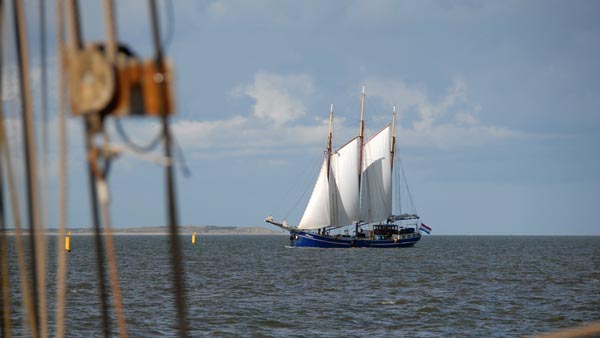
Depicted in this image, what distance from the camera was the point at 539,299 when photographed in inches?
1578

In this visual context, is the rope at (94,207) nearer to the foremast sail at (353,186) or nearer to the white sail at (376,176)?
the foremast sail at (353,186)

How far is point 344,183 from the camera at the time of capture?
99062mm

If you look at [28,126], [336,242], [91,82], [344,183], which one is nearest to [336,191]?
[344,183]

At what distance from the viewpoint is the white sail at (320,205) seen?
97250mm

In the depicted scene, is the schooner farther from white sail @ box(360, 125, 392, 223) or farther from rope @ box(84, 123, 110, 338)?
rope @ box(84, 123, 110, 338)

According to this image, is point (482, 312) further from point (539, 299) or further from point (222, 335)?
point (222, 335)

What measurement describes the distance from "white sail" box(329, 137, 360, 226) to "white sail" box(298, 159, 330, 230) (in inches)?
37.0

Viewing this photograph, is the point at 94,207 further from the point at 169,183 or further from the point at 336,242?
the point at 336,242

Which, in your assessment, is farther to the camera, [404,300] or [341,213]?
[341,213]

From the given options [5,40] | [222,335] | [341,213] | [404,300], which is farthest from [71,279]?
[341,213]

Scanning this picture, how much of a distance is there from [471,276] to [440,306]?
22.0 metres

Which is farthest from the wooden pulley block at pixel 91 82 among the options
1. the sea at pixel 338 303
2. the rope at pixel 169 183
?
the sea at pixel 338 303

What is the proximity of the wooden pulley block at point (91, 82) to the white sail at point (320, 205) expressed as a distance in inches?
3632

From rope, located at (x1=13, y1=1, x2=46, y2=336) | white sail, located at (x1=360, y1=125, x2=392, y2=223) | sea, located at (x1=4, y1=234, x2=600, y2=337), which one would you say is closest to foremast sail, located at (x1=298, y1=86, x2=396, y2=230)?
white sail, located at (x1=360, y1=125, x2=392, y2=223)
